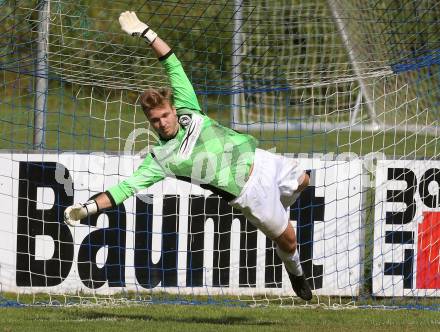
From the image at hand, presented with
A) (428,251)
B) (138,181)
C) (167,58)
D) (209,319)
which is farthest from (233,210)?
(167,58)

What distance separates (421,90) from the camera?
1004 cm

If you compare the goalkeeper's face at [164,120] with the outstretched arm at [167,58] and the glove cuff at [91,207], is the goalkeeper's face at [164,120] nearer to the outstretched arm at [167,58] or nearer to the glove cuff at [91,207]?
the outstretched arm at [167,58]

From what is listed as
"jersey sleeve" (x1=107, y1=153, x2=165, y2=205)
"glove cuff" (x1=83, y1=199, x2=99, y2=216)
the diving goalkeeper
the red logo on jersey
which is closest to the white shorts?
the diving goalkeeper

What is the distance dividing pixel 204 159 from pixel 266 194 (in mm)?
556

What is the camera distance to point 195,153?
23.4ft

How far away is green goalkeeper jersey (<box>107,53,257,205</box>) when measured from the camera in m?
7.10

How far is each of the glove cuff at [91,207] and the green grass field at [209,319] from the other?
99cm

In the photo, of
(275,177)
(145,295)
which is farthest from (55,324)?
(275,177)

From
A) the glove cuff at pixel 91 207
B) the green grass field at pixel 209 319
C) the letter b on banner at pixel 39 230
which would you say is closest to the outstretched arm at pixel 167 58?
the glove cuff at pixel 91 207

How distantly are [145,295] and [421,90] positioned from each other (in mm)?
3703

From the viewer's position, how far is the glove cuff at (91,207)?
6.66 meters

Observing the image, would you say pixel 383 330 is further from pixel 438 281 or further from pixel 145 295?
pixel 145 295

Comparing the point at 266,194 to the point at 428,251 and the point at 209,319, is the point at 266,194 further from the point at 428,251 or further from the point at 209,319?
the point at 428,251

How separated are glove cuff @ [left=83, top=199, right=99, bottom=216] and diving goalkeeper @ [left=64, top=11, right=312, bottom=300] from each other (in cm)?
21
